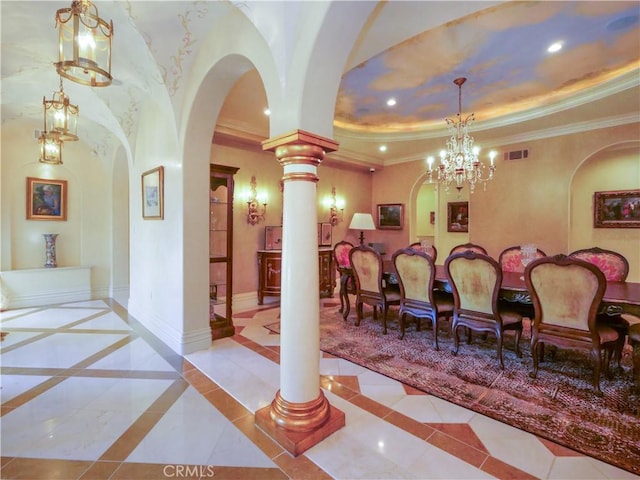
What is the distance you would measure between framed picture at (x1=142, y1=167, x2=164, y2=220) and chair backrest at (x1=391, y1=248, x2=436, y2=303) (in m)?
2.77

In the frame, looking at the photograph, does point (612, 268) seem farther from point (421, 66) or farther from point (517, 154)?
point (421, 66)

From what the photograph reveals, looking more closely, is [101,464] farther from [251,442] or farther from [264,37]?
[264,37]

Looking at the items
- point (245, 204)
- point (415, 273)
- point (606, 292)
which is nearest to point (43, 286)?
point (245, 204)

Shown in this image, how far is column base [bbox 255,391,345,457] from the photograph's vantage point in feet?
5.99

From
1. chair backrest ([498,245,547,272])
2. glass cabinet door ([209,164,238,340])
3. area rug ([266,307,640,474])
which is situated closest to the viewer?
area rug ([266,307,640,474])

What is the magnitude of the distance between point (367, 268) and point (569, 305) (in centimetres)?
204

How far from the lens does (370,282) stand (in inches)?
158

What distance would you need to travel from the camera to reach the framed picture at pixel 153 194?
11.7ft

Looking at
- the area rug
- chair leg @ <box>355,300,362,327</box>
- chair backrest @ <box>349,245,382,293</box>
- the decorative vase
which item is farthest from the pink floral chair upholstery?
the decorative vase

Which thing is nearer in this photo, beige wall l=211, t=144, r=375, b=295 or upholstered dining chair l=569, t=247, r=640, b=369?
upholstered dining chair l=569, t=247, r=640, b=369

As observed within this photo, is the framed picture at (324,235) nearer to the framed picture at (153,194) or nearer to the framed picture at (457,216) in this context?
the framed picture at (457,216)

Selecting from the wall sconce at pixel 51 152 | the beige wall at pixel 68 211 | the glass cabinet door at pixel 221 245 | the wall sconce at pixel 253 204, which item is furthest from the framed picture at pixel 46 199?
the glass cabinet door at pixel 221 245

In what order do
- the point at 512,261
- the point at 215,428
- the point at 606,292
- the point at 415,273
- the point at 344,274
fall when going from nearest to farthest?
1. the point at 215,428
2. the point at 606,292
3. the point at 415,273
4. the point at 512,261
5. the point at 344,274

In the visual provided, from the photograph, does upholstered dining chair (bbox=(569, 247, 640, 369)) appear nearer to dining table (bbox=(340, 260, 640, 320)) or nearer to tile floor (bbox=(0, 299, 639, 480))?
dining table (bbox=(340, 260, 640, 320))
